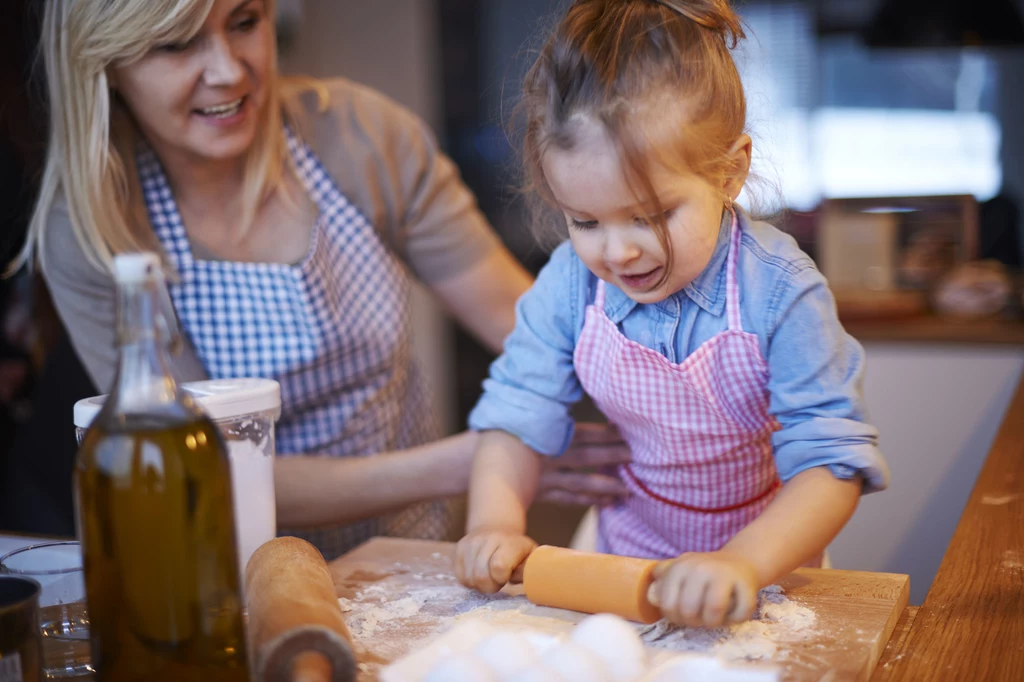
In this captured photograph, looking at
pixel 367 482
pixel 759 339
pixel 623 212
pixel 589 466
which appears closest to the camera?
pixel 623 212

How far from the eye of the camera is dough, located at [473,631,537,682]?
0.56 meters

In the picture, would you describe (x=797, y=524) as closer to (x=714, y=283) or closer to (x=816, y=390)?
(x=816, y=390)

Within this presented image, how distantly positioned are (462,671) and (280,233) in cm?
89

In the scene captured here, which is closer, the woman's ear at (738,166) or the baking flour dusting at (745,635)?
the baking flour dusting at (745,635)

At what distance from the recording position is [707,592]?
0.65 m

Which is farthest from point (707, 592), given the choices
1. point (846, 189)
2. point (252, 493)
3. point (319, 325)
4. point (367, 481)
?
point (846, 189)

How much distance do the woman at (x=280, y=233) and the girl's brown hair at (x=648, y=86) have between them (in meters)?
0.41

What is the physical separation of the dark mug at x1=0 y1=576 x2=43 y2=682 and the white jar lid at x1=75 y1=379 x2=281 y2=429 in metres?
0.16

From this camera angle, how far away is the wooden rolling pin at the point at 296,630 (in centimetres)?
56

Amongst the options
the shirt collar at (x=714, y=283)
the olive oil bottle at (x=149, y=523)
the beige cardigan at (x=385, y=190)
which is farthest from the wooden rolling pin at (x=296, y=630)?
the beige cardigan at (x=385, y=190)

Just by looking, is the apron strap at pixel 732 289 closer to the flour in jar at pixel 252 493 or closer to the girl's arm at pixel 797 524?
the girl's arm at pixel 797 524

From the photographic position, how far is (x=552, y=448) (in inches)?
38.5

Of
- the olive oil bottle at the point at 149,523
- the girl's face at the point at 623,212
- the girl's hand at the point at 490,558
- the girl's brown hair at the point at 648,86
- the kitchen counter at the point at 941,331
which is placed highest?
the girl's brown hair at the point at 648,86

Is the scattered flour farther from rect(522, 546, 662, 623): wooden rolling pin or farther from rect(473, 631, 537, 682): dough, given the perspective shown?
rect(473, 631, 537, 682): dough
